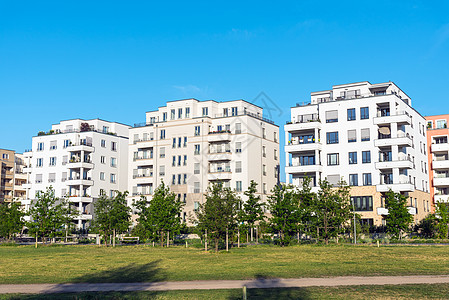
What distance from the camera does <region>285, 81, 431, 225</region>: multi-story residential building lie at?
75562 mm

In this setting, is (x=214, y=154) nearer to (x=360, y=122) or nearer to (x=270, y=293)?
(x=360, y=122)

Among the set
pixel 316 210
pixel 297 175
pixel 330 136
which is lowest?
pixel 316 210

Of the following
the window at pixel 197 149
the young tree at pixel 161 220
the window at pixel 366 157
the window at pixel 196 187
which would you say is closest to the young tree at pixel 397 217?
the window at pixel 366 157

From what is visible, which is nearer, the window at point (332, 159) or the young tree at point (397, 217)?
the young tree at point (397, 217)

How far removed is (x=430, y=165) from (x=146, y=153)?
56987 millimetres

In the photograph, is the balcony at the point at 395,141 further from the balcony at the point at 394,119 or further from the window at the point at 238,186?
the window at the point at 238,186

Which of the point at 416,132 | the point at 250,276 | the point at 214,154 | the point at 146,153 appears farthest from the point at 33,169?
the point at 250,276

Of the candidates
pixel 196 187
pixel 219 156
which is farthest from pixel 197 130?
pixel 196 187

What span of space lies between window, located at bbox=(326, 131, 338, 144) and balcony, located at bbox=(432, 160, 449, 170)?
23.0m

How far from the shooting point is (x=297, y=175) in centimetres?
8412

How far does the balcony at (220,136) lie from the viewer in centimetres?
9288

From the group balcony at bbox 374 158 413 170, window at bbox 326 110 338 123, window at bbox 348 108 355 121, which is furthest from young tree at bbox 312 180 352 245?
window at bbox 326 110 338 123

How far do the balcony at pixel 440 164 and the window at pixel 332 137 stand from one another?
75.5 ft

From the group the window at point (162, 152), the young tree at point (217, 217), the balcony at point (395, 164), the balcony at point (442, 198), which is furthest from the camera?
the window at point (162, 152)
